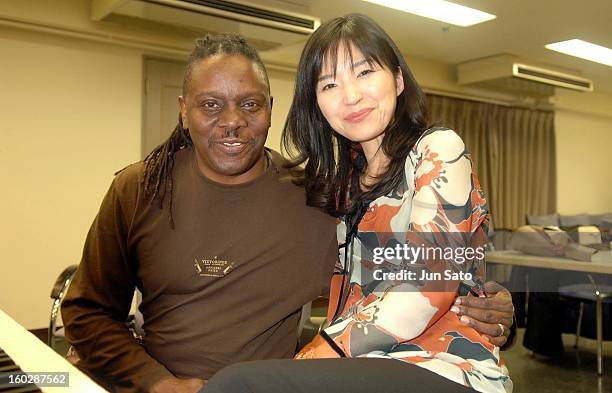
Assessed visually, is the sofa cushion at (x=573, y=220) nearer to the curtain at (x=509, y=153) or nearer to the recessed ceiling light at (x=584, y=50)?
the curtain at (x=509, y=153)

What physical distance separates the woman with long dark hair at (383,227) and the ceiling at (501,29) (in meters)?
3.34

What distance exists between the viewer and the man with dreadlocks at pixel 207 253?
135 centimetres

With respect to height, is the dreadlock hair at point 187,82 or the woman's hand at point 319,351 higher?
the dreadlock hair at point 187,82

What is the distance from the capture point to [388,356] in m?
0.95

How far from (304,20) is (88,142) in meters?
1.90

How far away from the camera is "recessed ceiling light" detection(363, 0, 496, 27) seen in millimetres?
4664

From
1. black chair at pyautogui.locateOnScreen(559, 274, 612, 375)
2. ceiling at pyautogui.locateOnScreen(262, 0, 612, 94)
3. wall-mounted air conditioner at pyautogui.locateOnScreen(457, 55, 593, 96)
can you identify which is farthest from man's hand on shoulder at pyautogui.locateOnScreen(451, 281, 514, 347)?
wall-mounted air conditioner at pyautogui.locateOnScreen(457, 55, 593, 96)

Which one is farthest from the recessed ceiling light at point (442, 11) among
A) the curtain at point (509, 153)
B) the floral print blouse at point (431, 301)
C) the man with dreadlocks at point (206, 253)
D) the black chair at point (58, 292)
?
the floral print blouse at point (431, 301)

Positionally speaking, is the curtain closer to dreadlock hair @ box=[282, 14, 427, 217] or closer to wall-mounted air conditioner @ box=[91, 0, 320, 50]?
wall-mounted air conditioner @ box=[91, 0, 320, 50]

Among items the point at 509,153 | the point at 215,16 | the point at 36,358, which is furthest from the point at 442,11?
the point at 36,358

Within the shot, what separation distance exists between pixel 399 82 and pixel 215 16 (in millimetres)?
3142

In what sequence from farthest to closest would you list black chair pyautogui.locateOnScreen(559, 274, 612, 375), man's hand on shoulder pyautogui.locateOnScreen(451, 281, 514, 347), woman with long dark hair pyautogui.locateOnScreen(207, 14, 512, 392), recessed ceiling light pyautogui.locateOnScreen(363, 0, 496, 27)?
recessed ceiling light pyautogui.locateOnScreen(363, 0, 496, 27)
black chair pyautogui.locateOnScreen(559, 274, 612, 375)
man's hand on shoulder pyautogui.locateOnScreen(451, 281, 514, 347)
woman with long dark hair pyautogui.locateOnScreen(207, 14, 512, 392)

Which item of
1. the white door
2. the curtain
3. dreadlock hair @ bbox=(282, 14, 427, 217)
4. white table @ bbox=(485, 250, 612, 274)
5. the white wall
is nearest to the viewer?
dreadlock hair @ bbox=(282, 14, 427, 217)

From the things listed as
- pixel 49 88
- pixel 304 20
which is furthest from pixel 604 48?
pixel 49 88
